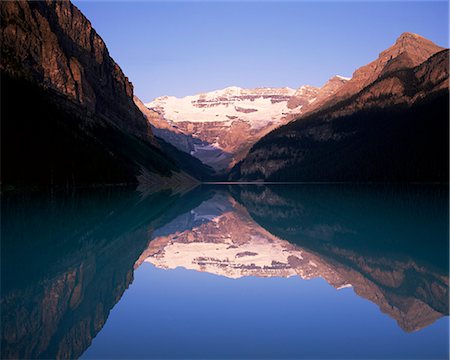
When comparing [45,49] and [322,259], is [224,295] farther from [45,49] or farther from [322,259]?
[45,49]

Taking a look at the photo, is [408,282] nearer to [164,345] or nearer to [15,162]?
[164,345]

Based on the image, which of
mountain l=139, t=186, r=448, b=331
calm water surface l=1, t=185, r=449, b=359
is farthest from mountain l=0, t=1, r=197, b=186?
calm water surface l=1, t=185, r=449, b=359

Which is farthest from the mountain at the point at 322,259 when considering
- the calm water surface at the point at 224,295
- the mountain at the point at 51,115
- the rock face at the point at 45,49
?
the rock face at the point at 45,49

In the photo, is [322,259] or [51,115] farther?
[51,115]

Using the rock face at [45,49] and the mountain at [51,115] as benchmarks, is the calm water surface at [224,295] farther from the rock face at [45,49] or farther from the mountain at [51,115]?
the rock face at [45,49]

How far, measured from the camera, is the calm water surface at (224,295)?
36.9 feet

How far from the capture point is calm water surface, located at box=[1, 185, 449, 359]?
11.2m

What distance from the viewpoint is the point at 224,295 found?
16.5 meters

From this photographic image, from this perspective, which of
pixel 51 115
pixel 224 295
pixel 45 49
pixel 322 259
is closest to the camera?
pixel 224 295

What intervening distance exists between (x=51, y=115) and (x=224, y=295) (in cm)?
12133

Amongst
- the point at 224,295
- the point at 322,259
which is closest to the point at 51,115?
the point at 322,259

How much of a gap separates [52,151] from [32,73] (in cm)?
5329

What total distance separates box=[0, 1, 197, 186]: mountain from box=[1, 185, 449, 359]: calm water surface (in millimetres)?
71215

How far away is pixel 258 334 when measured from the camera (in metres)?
12.0
